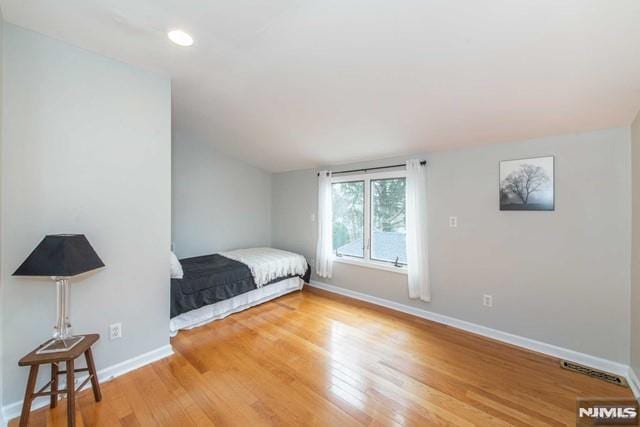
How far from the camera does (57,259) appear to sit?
1526 mm

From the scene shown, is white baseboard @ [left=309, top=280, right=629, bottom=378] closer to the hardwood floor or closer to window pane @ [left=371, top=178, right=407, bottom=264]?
the hardwood floor

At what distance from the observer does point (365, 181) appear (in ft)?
12.5

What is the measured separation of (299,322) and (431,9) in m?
3.00

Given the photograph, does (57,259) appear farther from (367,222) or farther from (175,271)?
(367,222)

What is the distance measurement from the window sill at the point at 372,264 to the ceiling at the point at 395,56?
1.68 metres

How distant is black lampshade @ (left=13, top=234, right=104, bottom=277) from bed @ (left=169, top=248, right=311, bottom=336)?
116cm

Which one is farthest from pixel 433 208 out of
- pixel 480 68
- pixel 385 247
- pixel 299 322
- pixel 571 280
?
pixel 299 322

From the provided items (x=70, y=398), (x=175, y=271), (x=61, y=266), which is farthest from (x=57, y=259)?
(x=175, y=271)

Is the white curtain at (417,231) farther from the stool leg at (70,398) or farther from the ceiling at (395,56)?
the stool leg at (70,398)

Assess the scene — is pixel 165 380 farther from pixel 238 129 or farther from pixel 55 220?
pixel 238 129

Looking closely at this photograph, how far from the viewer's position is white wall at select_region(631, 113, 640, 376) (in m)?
1.91

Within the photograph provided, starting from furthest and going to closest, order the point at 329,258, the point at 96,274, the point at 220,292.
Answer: the point at 329,258 → the point at 220,292 → the point at 96,274

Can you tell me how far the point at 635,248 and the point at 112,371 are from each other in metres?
4.11

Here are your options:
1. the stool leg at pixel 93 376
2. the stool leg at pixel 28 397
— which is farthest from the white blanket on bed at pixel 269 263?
→ the stool leg at pixel 28 397
